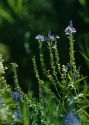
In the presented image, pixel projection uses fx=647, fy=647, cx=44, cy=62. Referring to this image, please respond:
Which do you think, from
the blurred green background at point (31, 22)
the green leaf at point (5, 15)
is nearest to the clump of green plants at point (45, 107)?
the blurred green background at point (31, 22)

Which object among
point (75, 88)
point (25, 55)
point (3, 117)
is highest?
point (25, 55)

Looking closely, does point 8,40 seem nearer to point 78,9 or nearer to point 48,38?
Result: point 78,9

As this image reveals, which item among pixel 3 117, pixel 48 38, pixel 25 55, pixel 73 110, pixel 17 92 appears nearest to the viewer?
pixel 3 117

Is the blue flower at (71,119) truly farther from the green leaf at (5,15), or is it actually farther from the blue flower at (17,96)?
the green leaf at (5,15)

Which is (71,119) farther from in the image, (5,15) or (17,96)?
(5,15)

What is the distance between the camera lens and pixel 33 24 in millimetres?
7535

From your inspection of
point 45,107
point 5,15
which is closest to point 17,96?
point 45,107

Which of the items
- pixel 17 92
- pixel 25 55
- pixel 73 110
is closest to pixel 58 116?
pixel 73 110

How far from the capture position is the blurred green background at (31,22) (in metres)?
7.16

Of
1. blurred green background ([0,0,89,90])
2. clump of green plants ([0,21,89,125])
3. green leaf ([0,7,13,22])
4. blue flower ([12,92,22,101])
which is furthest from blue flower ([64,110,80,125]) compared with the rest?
green leaf ([0,7,13,22])

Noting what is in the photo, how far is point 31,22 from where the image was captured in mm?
7609

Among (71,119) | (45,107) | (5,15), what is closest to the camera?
(71,119)

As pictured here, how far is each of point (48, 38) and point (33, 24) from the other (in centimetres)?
482

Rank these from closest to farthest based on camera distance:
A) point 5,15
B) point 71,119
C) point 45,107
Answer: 1. point 71,119
2. point 45,107
3. point 5,15
